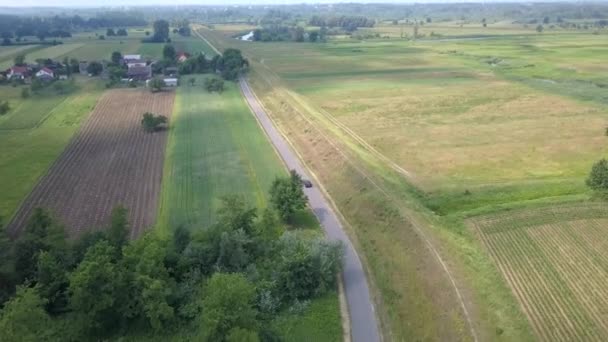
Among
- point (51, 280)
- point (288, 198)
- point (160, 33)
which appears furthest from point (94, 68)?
point (51, 280)

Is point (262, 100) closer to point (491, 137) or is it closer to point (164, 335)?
point (491, 137)

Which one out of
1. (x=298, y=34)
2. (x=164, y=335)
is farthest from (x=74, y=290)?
(x=298, y=34)

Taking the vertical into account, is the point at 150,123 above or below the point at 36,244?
above

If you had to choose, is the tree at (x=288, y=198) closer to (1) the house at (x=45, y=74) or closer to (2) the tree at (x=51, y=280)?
(2) the tree at (x=51, y=280)

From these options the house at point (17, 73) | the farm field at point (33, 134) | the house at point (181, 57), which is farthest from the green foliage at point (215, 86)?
the house at point (17, 73)

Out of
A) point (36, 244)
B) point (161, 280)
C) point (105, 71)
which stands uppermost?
point (105, 71)

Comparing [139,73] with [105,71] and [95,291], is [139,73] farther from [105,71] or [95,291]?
[95,291]

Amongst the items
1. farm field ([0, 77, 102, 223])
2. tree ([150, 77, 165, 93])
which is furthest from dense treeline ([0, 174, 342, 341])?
tree ([150, 77, 165, 93])
